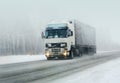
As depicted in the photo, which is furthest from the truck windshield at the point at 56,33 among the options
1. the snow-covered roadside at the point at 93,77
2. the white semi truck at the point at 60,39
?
the snow-covered roadside at the point at 93,77

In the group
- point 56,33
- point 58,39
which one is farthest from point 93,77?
point 56,33

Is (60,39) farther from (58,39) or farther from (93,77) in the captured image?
(93,77)

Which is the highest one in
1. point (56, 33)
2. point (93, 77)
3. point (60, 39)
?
point (56, 33)

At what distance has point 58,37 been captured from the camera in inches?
1447

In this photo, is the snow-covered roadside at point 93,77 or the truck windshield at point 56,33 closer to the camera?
the snow-covered roadside at point 93,77

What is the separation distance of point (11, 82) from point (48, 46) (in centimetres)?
2157

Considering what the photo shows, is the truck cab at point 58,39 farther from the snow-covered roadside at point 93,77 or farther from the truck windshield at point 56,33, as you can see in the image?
the snow-covered roadside at point 93,77

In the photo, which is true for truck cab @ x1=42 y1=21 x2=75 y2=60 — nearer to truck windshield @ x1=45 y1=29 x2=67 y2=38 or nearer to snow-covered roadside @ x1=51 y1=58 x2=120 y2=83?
truck windshield @ x1=45 y1=29 x2=67 y2=38

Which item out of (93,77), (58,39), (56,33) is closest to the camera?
(93,77)

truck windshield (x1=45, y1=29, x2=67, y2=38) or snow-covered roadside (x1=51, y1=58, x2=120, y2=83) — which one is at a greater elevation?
truck windshield (x1=45, y1=29, x2=67, y2=38)

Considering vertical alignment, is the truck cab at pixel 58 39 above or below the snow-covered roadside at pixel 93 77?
above

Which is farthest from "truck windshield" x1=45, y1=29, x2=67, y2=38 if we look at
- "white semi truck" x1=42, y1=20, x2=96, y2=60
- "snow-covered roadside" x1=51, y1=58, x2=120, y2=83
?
"snow-covered roadside" x1=51, y1=58, x2=120, y2=83

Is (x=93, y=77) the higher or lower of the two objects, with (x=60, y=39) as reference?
lower

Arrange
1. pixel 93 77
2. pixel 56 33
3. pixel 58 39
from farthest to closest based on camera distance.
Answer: pixel 56 33 < pixel 58 39 < pixel 93 77
